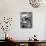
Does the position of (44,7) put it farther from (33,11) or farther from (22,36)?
(22,36)

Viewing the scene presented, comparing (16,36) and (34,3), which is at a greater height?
(34,3)

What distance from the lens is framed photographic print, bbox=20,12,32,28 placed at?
16.3ft

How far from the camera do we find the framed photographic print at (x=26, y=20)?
4980mm

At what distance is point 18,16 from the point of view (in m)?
4.97

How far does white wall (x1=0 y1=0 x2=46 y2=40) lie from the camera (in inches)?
194

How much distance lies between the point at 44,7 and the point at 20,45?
1.82 metres

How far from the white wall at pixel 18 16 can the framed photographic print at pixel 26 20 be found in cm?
12

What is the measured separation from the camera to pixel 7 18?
16.1ft

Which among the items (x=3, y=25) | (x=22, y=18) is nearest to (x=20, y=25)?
(x=22, y=18)

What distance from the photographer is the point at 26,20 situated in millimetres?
5004

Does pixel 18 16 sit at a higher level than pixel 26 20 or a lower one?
higher

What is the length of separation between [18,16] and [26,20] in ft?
1.13

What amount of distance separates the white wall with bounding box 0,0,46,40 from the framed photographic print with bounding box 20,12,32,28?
0.12m

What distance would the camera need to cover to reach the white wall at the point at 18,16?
4.92m
